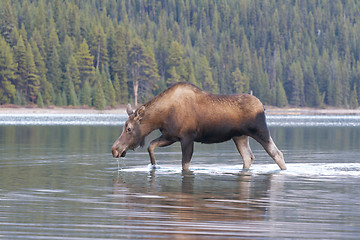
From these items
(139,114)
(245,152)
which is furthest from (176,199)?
(245,152)

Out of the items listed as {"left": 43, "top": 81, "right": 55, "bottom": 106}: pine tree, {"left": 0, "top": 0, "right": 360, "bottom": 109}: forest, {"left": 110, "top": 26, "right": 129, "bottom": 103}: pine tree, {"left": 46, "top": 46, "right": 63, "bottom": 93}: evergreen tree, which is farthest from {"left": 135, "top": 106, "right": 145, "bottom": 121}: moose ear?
{"left": 110, "top": 26, "right": 129, "bottom": 103}: pine tree

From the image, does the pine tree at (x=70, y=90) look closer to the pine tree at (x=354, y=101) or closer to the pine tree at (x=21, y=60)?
the pine tree at (x=21, y=60)

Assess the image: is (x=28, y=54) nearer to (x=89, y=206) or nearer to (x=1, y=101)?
(x=1, y=101)

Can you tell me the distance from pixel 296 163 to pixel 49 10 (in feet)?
581

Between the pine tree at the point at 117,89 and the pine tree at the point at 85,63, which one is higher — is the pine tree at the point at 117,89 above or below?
below

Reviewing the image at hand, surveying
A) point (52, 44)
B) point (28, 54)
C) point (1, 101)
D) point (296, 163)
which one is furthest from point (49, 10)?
point (296, 163)

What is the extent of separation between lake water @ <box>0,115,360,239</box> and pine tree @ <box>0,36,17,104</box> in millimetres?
105023

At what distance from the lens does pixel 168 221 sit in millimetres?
11219

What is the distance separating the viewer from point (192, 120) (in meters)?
19.0

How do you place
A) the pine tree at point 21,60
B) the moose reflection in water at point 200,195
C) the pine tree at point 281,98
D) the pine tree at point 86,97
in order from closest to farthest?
the moose reflection in water at point 200,195
the pine tree at point 86,97
the pine tree at point 21,60
the pine tree at point 281,98

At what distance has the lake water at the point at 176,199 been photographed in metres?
10.6

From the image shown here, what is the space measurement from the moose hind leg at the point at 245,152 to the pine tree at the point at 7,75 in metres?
108

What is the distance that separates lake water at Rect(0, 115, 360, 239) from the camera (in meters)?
10.6

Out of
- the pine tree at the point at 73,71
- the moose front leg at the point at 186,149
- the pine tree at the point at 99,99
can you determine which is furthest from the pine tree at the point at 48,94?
the moose front leg at the point at 186,149
